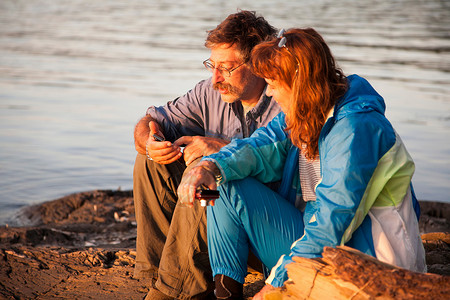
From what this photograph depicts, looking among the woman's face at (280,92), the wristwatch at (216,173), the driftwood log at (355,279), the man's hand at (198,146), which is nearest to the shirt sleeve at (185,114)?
the man's hand at (198,146)

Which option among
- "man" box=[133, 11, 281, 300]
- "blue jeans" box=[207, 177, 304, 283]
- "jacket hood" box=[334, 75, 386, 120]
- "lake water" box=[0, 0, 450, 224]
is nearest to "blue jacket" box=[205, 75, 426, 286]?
"jacket hood" box=[334, 75, 386, 120]

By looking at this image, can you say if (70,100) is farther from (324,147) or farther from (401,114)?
(324,147)

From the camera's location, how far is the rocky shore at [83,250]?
341 centimetres

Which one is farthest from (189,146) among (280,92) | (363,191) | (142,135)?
(363,191)

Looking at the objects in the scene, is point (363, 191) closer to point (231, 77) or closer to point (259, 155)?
point (259, 155)

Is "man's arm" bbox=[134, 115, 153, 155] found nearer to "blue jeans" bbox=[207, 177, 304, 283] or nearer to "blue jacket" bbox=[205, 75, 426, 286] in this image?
"blue jeans" bbox=[207, 177, 304, 283]

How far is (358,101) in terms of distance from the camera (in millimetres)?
2428

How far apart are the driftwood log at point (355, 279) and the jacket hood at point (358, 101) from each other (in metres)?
0.56

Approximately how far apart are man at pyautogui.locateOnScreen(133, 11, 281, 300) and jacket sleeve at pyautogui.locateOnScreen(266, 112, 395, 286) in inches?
28.0

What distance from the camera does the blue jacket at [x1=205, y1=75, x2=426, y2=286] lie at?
7.48ft

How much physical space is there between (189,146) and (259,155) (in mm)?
534

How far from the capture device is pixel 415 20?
1986 cm

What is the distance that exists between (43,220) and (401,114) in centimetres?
537

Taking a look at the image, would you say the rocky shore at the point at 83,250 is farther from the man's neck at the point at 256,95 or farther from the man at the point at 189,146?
the man's neck at the point at 256,95
